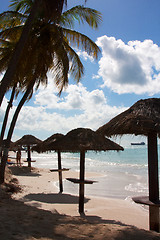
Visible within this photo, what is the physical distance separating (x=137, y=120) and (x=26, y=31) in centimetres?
427

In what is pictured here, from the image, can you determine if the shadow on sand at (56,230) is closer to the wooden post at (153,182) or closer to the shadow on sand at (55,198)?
the wooden post at (153,182)

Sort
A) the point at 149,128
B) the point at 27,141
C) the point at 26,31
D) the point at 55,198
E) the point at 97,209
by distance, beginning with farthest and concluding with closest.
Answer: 1. the point at 27,141
2. the point at 55,198
3. the point at 97,209
4. the point at 26,31
5. the point at 149,128

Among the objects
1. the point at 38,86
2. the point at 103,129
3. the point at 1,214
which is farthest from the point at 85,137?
the point at 38,86

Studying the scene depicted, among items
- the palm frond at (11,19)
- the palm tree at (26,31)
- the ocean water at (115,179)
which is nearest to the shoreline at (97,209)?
the ocean water at (115,179)

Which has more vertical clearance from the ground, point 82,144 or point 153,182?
point 82,144

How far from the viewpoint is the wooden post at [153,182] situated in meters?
4.65

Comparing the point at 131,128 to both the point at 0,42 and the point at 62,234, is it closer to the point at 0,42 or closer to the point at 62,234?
the point at 62,234

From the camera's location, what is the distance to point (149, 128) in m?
4.59

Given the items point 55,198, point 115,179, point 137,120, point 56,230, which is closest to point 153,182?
point 137,120

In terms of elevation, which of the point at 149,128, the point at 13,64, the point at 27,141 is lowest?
the point at 27,141

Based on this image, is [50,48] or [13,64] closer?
[13,64]

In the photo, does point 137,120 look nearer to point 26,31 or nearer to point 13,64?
point 13,64

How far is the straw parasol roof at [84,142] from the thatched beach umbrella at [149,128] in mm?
1429

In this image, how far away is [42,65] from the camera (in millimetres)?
9172
